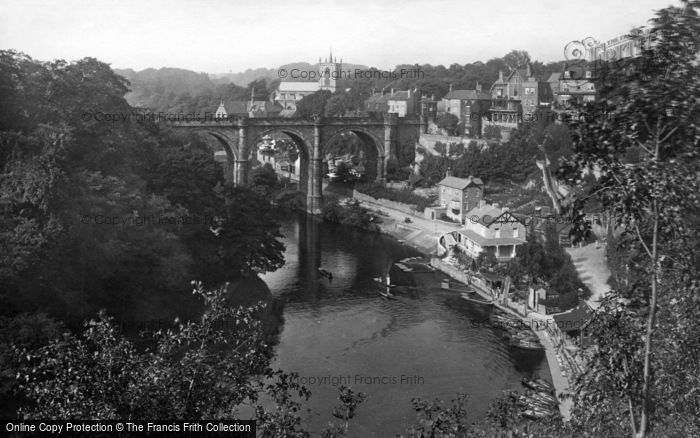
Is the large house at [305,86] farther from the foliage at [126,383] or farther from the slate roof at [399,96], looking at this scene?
the foliage at [126,383]

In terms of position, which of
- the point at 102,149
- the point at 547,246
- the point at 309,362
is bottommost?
the point at 309,362

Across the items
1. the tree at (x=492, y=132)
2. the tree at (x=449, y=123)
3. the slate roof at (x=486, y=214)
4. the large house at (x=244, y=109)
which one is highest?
the large house at (x=244, y=109)

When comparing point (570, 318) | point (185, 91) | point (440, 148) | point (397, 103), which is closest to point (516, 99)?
point (440, 148)

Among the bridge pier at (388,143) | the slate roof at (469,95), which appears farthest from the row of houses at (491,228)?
the slate roof at (469,95)

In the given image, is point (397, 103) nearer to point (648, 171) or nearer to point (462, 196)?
point (462, 196)

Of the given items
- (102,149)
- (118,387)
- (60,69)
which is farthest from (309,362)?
(118,387)

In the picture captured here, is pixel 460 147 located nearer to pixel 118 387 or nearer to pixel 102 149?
pixel 102 149

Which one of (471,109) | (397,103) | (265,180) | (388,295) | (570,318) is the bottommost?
(388,295)
